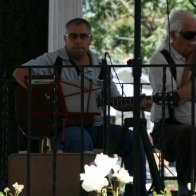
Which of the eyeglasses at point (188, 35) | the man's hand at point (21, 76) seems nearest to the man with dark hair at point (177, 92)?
the eyeglasses at point (188, 35)

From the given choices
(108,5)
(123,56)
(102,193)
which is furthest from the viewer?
(123,56)

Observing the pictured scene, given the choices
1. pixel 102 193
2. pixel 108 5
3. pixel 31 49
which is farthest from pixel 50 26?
pixel 108 5

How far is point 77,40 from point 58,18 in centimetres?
71

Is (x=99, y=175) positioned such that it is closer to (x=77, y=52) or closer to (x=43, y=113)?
(x=43, y=113)

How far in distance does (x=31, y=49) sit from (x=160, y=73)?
1538 millimetres

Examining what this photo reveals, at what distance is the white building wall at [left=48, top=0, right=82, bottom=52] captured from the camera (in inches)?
248

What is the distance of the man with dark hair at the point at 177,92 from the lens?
4949 mm

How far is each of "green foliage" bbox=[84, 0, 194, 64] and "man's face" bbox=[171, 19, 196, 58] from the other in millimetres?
10995

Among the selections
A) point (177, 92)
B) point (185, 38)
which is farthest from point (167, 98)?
point (185, 38)

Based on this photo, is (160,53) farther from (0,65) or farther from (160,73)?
(0,65)

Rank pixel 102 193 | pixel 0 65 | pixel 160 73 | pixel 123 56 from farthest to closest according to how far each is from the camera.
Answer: pixel 123 56
pixel 0 65
pixel 160 73
pixel 102 193

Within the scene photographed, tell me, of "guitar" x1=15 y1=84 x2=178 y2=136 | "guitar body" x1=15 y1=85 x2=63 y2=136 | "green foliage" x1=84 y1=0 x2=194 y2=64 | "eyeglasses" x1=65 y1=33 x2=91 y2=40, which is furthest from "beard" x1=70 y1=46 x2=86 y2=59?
"green foliage" x1=84 y1=0 x2=194 y2=64

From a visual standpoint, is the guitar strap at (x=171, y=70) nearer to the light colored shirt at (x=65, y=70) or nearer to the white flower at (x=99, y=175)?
the light colored shirt at (x=65, y=70)

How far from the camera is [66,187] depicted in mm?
4730
